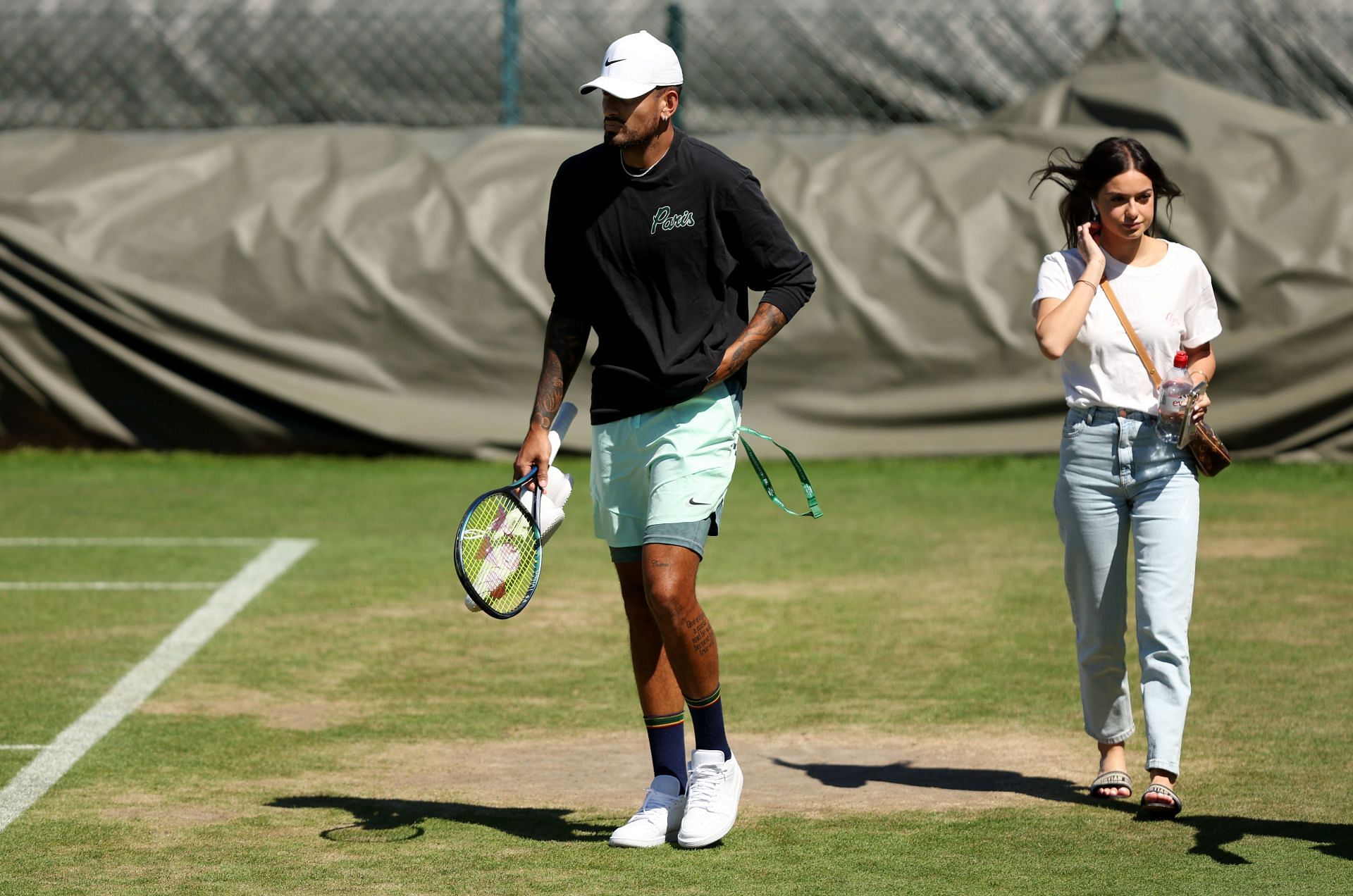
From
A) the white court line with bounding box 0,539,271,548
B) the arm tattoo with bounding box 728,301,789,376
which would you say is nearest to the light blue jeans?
the arm tattoo with bounding box 728,301,789,376

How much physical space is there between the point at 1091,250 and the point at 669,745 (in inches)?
74.8

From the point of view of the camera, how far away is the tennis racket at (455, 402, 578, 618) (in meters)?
5.35

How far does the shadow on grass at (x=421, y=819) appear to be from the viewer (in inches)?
219

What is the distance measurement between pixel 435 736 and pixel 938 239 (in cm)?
831

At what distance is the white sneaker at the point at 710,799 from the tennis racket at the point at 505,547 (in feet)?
2.20

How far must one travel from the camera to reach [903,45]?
53.5ft

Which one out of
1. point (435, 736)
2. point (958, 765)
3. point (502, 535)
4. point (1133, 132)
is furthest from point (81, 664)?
point (1133, 132)

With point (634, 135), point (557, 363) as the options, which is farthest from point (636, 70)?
point (557, 363)

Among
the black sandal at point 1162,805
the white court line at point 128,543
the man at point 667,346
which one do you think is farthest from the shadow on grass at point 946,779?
the white court line at point 128,543

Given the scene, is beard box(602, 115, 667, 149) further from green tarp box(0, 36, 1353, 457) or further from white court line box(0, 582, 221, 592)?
green tarp box(0, 36, 1353, 457)

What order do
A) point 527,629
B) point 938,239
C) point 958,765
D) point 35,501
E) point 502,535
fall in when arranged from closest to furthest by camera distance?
point 502,535, point 958,765, point 527,629, point 35,501, point 938,239

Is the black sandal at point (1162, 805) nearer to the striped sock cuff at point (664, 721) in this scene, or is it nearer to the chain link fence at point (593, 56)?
the striped sock cuff at point (664, 721)

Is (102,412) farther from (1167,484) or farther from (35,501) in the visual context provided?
(1167,484)

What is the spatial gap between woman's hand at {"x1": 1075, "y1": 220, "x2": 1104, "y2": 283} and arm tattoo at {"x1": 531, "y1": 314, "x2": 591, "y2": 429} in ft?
4.86
